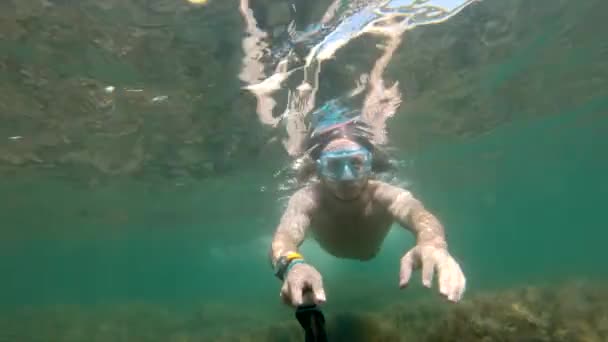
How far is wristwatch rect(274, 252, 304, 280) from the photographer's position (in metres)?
3.66

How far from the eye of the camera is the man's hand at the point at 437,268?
3031 millimetres

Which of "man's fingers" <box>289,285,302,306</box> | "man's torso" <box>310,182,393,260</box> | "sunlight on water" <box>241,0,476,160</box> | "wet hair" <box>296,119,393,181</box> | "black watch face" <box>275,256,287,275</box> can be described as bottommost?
"man's fingers" <box>289,285,302,306</box>

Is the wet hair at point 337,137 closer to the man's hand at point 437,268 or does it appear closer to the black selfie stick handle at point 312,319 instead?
the man's hand at point 437,268

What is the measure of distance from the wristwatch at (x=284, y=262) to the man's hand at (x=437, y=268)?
3.05 ft

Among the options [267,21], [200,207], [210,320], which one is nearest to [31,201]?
[200,207]

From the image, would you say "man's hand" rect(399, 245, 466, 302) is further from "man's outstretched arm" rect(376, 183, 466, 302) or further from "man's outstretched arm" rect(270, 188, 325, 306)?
"man's outstretched arm" rect(270, 188, 325, 306)

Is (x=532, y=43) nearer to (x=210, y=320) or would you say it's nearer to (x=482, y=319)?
(x=482, y=319)

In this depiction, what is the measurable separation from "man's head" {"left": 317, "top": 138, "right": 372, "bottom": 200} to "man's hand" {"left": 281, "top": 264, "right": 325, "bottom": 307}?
316 centimetres

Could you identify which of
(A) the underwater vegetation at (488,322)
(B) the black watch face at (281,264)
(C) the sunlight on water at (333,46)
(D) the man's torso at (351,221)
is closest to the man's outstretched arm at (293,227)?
(B) the black watch face at (281,264)

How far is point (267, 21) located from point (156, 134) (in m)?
8.66

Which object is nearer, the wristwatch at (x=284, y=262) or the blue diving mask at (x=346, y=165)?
the wristwatch at (x=284, y=262)

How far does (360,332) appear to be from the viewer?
657cm

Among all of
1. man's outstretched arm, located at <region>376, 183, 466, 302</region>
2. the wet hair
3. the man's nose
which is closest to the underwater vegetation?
man's outstretched arm, located at <region>376, 183, 466, 302</region>

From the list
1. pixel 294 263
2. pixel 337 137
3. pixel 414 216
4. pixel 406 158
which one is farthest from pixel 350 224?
pixel 406 158
